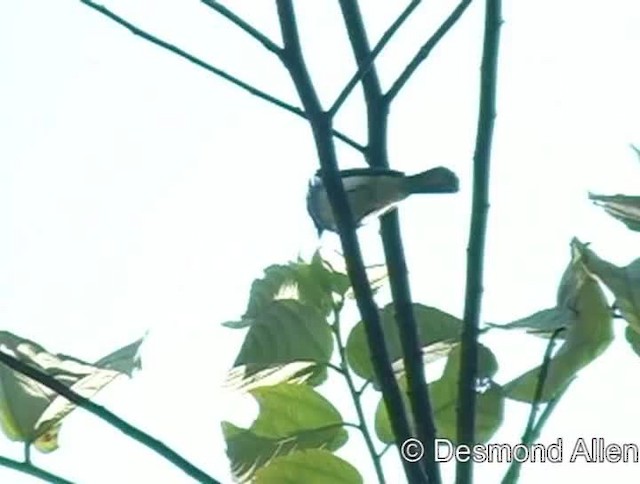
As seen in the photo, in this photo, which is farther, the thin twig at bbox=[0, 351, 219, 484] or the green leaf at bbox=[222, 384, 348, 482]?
the green leaf at bbox=[222, 384, 348, 482]

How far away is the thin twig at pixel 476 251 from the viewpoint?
0.40 m

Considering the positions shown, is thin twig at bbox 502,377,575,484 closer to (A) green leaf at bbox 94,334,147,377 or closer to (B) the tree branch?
(B) the tree branch

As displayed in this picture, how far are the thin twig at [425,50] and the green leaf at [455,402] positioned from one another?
103 mm

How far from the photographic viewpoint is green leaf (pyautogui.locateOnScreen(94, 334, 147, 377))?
41 centimetres

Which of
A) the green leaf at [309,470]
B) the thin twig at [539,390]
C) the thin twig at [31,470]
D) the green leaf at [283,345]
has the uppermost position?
the green leaf at [283,345]

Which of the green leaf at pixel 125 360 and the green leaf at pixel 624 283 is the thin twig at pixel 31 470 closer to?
the green leaf at pixel 125 360

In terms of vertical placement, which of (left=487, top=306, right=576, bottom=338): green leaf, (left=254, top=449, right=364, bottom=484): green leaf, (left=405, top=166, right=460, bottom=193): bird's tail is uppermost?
(left=405, top=166, right=460, bottom=193): bird's tail

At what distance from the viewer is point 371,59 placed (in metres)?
0.46

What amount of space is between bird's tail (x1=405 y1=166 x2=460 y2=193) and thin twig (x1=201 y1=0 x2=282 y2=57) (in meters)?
0.07

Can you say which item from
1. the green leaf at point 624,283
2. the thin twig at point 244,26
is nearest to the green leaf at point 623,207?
the green leaf at point 624,283

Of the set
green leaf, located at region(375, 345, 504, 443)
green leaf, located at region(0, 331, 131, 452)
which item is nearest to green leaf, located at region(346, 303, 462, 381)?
green leaf, located at region(375, 345, 504, 443)

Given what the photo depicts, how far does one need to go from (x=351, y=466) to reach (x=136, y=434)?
105 mm

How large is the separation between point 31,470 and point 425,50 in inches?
8.5

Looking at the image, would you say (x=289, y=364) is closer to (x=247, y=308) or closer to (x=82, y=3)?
(x=247, y=308)
